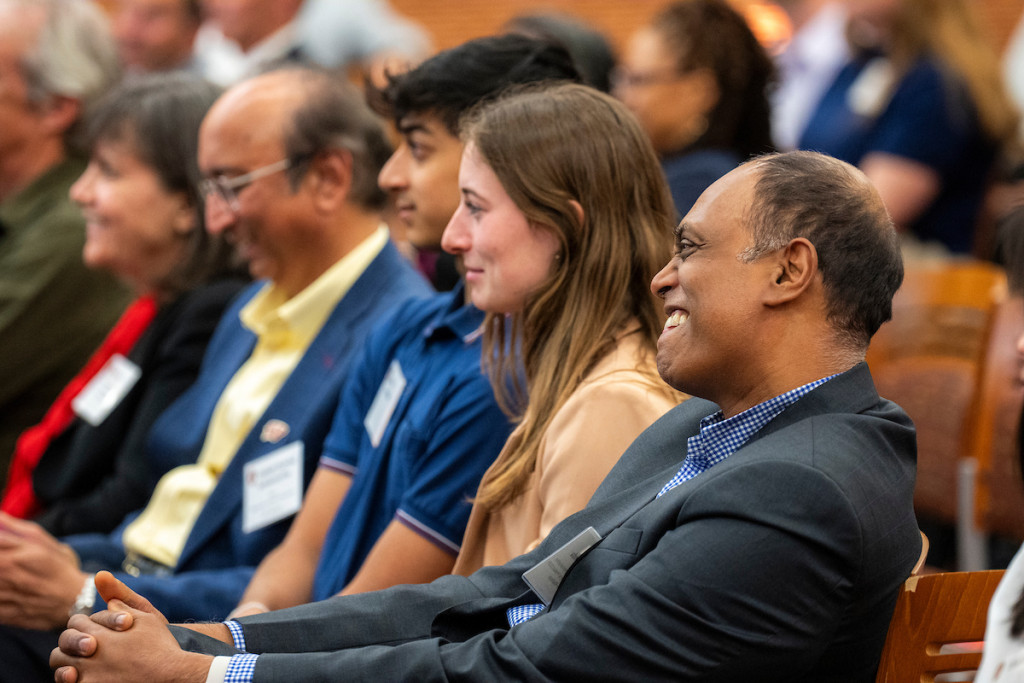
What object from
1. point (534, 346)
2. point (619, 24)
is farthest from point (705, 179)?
point (619, 24)

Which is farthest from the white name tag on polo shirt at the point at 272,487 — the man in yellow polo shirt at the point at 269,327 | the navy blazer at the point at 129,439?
the navy blazer at the point at 129,439

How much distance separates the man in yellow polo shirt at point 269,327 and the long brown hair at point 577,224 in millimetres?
879

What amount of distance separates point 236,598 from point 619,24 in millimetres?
7267

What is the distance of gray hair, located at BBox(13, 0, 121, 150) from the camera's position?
4152 millimetres

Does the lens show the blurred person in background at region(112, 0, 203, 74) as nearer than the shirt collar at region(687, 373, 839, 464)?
No

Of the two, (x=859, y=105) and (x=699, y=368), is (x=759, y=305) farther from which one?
(x=859, y=105)

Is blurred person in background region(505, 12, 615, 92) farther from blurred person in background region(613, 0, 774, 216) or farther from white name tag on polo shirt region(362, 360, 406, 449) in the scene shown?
white name tag on polo shirt region(362, 360, 406, 449)

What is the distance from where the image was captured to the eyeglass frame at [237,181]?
2.97 meters

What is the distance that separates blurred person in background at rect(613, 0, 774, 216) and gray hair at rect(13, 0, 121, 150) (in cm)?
196

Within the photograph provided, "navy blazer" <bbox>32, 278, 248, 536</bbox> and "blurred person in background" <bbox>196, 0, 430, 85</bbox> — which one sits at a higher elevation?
"blurred person in background" <bbox>196, 0, 430, 85</bbox>

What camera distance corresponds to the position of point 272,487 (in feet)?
8.80

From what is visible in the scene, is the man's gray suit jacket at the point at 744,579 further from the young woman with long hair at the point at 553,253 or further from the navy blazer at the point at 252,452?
the navy blazer at the point at 252,452

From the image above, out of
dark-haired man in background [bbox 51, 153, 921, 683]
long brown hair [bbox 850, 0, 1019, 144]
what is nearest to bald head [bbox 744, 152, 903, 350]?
dark-haired man in background [bbox 51, 153, 921, 683]

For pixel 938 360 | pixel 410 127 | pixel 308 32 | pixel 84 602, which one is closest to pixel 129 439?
pixel 84 602
